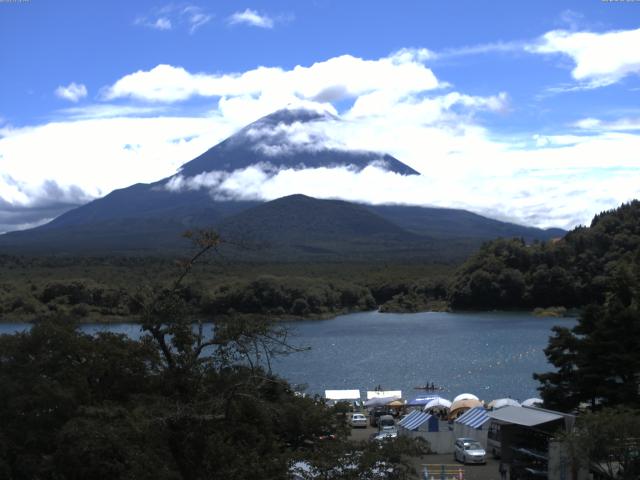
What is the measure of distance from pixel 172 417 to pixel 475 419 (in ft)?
44.4

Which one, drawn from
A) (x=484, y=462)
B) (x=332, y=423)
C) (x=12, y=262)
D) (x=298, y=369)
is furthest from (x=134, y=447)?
(x=12, y=262)

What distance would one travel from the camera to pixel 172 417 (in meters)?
8.01

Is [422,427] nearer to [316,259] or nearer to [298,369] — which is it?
[298,369]

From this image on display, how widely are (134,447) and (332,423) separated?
22.4ft

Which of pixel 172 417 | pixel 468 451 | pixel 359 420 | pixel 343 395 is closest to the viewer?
pixel 172 417

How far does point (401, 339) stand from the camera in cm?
5516

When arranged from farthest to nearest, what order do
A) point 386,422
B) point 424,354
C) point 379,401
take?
point 424,354 < point 379,401 < point 386,422

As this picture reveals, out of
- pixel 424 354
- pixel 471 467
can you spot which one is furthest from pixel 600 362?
pixel 424 354

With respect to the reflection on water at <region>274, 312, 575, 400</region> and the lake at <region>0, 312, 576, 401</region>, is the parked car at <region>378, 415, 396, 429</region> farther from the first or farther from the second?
the reflection on water at <region>274, 312, 575, 400</region>

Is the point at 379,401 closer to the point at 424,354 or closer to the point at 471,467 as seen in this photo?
the point at 471,467

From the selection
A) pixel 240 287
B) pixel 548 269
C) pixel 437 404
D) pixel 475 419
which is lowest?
pixel 437 404

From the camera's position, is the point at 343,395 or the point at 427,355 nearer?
the point at 343,395

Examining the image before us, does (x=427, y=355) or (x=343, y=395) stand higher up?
(x=343, y=395)

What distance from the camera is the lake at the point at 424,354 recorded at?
37219 millimetres
